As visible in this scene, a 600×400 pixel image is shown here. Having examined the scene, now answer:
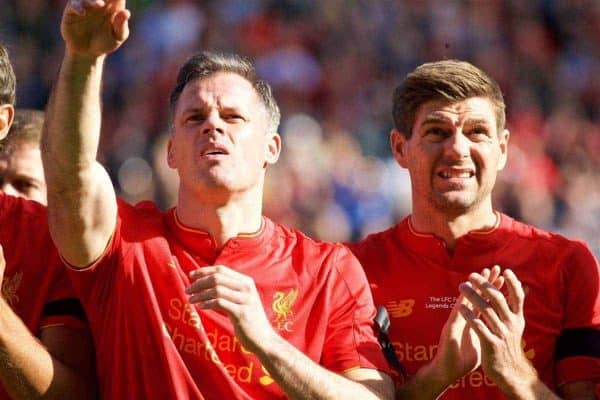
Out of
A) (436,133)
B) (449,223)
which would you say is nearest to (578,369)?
(449,223)

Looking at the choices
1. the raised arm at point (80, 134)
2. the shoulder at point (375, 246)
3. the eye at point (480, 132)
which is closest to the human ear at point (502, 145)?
the eye at point (480, 132)

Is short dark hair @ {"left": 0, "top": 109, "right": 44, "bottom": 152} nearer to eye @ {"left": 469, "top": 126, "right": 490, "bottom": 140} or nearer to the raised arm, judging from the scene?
the raised arm

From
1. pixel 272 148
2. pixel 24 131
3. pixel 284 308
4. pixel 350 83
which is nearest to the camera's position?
pixel 284 308

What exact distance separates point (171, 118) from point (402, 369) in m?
1.23

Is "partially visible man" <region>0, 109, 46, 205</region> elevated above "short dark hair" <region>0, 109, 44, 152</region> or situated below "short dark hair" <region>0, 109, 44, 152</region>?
below

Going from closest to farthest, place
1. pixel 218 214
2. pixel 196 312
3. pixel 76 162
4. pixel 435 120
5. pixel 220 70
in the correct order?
pixel 76 162 → pixel 196 312 → pixel 218 214 → pixel 220 70 → pixel 435 120

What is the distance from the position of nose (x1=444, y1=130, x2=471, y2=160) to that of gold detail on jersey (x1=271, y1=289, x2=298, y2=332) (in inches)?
37.6

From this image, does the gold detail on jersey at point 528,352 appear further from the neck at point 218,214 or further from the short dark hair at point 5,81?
the short dark hair at point 5,81

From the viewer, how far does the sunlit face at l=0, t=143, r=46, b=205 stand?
5.64 m

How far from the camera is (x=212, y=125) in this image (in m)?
4.97

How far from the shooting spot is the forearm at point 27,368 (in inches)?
176

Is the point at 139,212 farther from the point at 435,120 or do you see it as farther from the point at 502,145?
the point at 502,145

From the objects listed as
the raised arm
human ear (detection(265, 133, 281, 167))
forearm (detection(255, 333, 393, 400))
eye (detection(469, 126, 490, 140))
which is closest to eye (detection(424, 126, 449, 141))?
eye (detection(469, 126, 490, 140))

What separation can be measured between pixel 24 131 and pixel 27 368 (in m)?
1.55
